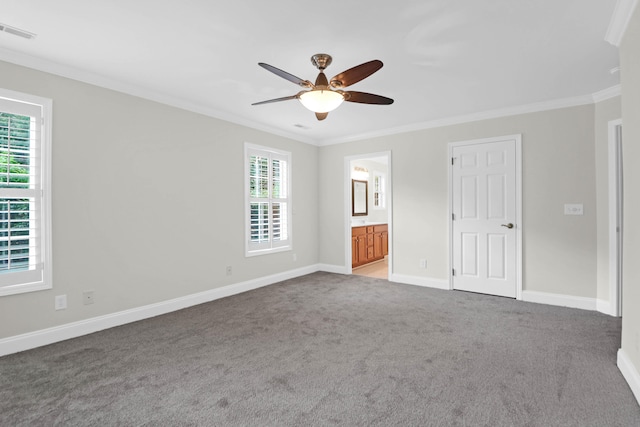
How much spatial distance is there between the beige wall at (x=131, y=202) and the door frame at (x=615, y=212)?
4345mm

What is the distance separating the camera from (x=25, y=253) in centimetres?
285

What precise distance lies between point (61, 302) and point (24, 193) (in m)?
1.01

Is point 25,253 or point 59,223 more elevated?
point 59,223

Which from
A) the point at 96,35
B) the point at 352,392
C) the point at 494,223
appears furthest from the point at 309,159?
the point at 352,392

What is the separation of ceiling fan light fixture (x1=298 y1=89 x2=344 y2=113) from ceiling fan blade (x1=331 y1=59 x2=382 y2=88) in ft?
0.24

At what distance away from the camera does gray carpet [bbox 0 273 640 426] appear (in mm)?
1945

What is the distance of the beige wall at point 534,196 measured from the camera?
390cm

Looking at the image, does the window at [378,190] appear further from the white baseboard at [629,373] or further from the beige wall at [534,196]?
the white baseboard at [629,373]

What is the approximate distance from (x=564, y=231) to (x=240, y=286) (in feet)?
13.7

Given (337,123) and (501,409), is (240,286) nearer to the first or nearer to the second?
(337,123)

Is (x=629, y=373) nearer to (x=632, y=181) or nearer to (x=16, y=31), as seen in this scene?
(x=632, y=181)

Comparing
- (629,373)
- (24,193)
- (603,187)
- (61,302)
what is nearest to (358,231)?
(603,187)

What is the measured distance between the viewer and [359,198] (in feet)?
25.2

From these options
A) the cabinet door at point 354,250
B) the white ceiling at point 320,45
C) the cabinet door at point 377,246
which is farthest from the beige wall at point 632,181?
the cabinet door at point 377,246
